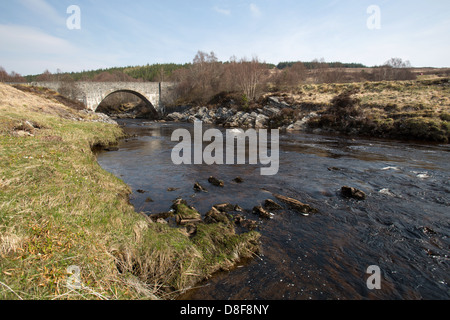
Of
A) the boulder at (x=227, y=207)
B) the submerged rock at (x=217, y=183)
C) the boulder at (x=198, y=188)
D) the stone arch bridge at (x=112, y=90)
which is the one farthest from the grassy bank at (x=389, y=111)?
the stone arch bridge at (x=112, y=90)

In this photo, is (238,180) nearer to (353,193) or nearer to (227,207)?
(227,207)

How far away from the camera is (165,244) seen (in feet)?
18.4

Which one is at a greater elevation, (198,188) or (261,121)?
(261,121)

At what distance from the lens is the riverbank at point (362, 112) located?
28.1 m

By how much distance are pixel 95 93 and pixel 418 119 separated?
206 ft

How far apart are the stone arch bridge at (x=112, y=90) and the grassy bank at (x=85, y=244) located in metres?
54.6

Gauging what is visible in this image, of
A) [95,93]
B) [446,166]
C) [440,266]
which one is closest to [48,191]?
[440,266]

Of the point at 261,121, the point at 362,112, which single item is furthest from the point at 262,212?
the point at 261,121

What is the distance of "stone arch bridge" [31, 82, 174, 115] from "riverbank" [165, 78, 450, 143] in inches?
770

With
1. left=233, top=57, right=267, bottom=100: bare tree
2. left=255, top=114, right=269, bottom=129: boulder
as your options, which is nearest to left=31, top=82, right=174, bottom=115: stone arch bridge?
left=233, top=57, right=267, bottom=100: bare tree

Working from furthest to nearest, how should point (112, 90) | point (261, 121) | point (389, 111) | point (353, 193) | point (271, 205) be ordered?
point (112, 90), point (261, 121), point (389, 111), point (353, 193), point (271, 205)

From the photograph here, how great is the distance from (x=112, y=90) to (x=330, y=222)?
6474 centimetres

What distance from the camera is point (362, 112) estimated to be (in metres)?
34.6
